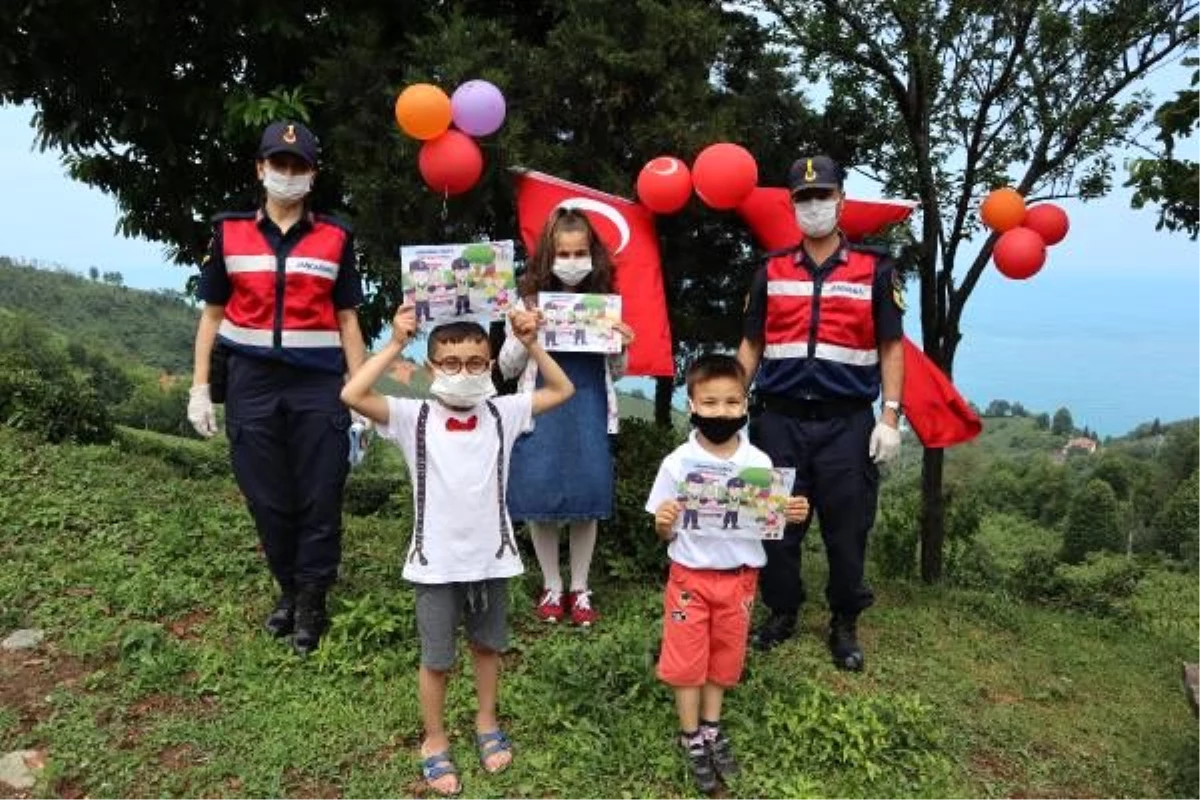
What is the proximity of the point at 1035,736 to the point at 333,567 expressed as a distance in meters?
3.06

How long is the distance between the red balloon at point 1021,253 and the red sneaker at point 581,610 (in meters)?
2.61

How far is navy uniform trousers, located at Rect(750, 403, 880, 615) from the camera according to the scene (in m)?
4.05

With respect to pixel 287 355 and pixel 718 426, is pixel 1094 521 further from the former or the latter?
pixel 287 355

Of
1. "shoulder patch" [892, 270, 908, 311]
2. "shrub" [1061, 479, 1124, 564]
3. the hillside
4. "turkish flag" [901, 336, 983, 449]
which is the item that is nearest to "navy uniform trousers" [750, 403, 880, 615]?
"shoulder patch" [892, 270, 908, 311]

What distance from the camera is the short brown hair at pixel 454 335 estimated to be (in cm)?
312

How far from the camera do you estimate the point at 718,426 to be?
332 cm

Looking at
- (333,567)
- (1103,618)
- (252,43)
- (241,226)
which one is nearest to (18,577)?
(333,567)

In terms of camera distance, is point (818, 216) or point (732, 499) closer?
point (732, 499)

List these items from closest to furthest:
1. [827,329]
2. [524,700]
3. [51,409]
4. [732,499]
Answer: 1. [732,499]
2. [524,700]
3. [827,329]
4. [51,409]

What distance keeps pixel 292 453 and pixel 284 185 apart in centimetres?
111

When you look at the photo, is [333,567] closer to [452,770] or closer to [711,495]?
[452,770]

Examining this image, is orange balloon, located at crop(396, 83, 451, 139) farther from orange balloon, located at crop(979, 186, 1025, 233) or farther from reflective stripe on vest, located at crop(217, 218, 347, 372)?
orange balloon, located at crop(979, 186, 1025, 233)

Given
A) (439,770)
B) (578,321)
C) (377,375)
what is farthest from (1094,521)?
(377,375)

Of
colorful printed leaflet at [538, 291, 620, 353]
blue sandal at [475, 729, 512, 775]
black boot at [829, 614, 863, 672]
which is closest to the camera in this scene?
blue sandal at [475, 729, 512, 775]
